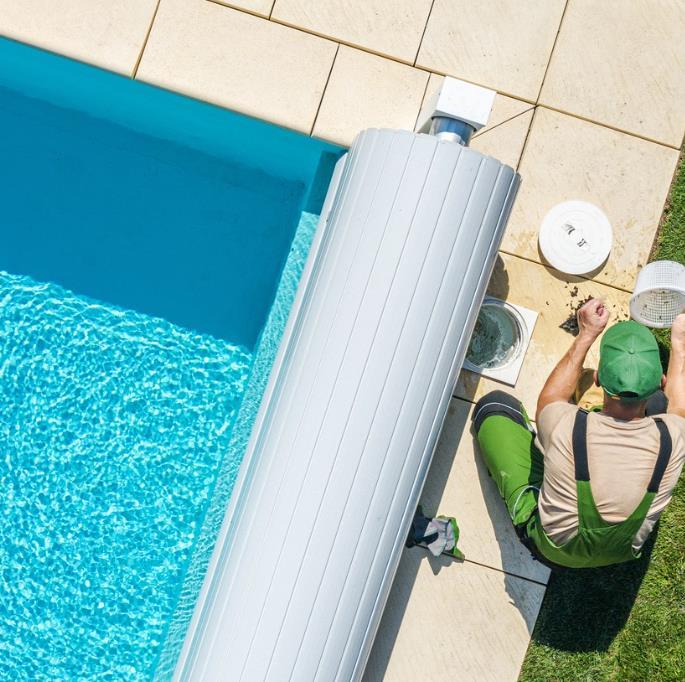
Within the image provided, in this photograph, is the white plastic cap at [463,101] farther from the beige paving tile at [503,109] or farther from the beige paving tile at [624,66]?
the beige paving tile at [624,66]

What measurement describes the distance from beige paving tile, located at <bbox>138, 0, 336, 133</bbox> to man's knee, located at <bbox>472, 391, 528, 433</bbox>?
1.66m

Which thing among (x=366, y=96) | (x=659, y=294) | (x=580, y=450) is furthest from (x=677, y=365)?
(x=366, y=96)

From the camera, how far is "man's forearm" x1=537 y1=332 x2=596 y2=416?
3863 millimetres

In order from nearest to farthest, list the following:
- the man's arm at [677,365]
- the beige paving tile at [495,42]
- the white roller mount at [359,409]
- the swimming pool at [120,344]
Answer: the white roller mount at [359,409], the man's arm at [677,365], the beige paving tile at [495,42], the swimming pool at [120,344]

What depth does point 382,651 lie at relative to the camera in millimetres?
4074

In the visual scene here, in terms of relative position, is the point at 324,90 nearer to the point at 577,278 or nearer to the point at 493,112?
the point at 493,112

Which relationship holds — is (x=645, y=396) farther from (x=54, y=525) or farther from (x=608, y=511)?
(x=54, y=525)

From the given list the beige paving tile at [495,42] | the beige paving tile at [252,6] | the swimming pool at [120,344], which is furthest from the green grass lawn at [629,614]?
the beige paving tile at [252,6]

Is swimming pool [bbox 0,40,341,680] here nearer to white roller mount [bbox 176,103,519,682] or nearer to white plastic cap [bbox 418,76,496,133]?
white roller mount [bbox 176,103,519,682]

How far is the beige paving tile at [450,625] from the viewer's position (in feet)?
13.4

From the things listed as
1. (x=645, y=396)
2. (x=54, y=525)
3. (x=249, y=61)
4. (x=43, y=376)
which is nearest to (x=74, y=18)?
(x=249, y=61)

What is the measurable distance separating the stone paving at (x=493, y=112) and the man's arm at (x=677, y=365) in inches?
15.2

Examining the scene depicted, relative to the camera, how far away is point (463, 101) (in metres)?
3.35

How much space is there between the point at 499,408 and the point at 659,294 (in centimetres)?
101
